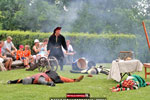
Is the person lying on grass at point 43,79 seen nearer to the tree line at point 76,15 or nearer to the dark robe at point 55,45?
the dark robe at point 55,45

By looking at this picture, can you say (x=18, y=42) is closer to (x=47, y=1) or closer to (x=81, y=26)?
(x=47, y=1)

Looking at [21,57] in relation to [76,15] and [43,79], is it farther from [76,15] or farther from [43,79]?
[76,15]

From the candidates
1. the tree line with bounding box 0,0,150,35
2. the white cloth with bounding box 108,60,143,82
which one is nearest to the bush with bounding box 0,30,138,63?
the tree line with bounding box 0,0,150,35

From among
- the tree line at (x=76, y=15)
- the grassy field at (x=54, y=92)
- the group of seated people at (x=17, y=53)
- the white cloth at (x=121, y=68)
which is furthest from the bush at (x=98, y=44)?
the grassy field at (x=54, y=92)

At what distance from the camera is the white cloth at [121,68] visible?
762 cm

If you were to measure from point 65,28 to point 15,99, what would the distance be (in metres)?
15.1

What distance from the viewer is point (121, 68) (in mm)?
7793

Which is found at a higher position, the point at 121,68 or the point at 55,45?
the point at 55,45

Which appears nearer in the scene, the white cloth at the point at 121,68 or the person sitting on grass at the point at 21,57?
the white cloth at the point at 121,68

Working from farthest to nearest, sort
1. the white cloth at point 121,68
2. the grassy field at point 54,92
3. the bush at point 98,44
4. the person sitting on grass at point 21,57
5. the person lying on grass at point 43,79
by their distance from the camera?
the bush at point 98,44 < the person sitting on grass at point 21,57 < the white cloth at point 121,68 < the person lying on grass at point 43,79 < the grassy field at point 54,92

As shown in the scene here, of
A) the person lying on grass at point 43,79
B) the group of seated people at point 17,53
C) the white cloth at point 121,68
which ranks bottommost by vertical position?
the person lying on grass at point 43,79

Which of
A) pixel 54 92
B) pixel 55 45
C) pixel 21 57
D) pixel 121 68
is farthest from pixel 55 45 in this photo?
pixel 54 92

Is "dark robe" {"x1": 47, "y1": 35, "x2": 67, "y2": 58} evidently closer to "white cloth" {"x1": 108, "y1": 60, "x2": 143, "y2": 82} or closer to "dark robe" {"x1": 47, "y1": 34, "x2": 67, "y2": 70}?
"dark robe" {"x1": 47, "y1": 34, "x2": 67, "y2": 70}

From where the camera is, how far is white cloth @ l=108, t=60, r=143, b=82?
762 centimetres
